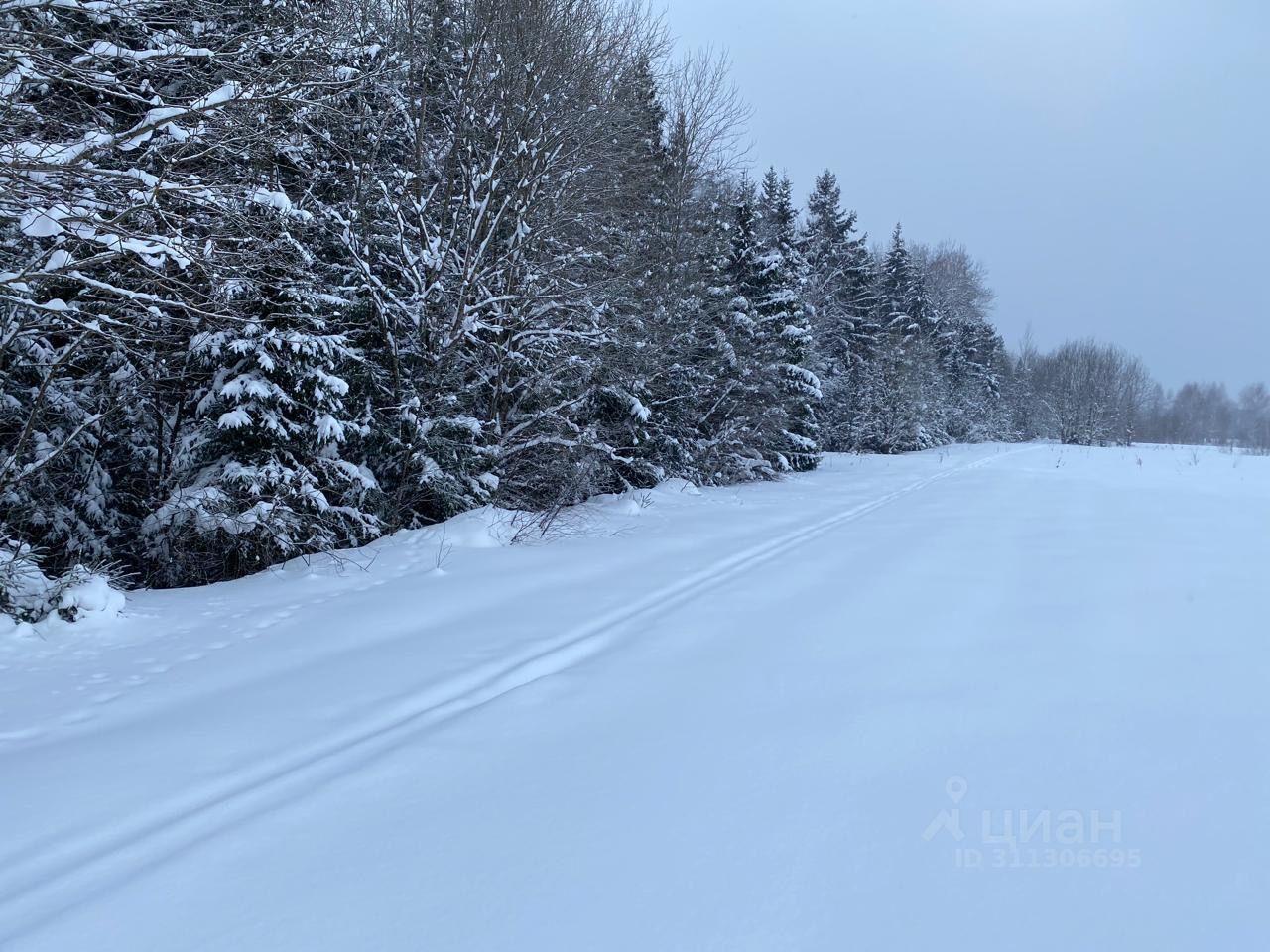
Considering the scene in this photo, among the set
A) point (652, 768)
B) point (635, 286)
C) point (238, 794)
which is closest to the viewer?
point (238, 794)

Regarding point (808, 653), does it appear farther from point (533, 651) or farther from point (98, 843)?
point (98, 843)

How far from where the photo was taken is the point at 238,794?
2.76m

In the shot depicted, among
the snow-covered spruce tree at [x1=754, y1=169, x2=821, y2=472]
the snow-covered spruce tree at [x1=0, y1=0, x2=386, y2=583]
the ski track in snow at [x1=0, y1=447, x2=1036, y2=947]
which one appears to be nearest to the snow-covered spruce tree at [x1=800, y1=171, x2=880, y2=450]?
the snow-covered spruce tree at [x1=754, y1=169, x2=821, y2=472]

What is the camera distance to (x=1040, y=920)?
6.54 ft

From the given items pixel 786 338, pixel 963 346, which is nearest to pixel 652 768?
pixel 786 338

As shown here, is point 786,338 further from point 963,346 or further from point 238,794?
point 963,346

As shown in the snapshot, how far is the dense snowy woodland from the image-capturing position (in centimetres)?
510

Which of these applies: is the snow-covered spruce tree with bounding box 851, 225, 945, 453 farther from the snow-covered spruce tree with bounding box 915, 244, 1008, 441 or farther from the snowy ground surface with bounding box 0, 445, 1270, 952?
the snowy ground surface with bounding box 0, 445, 1270, 952

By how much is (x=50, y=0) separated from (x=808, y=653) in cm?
587

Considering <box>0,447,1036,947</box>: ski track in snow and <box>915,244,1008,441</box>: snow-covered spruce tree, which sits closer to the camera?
<box>0,447,1036,947</box>: ski track in snow

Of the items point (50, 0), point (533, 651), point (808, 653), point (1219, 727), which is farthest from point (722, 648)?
point (50, 0)

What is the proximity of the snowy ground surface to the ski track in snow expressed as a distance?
1 cm

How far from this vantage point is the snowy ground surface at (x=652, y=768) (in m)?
2.05

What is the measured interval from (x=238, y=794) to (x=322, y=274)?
7.57 meters
